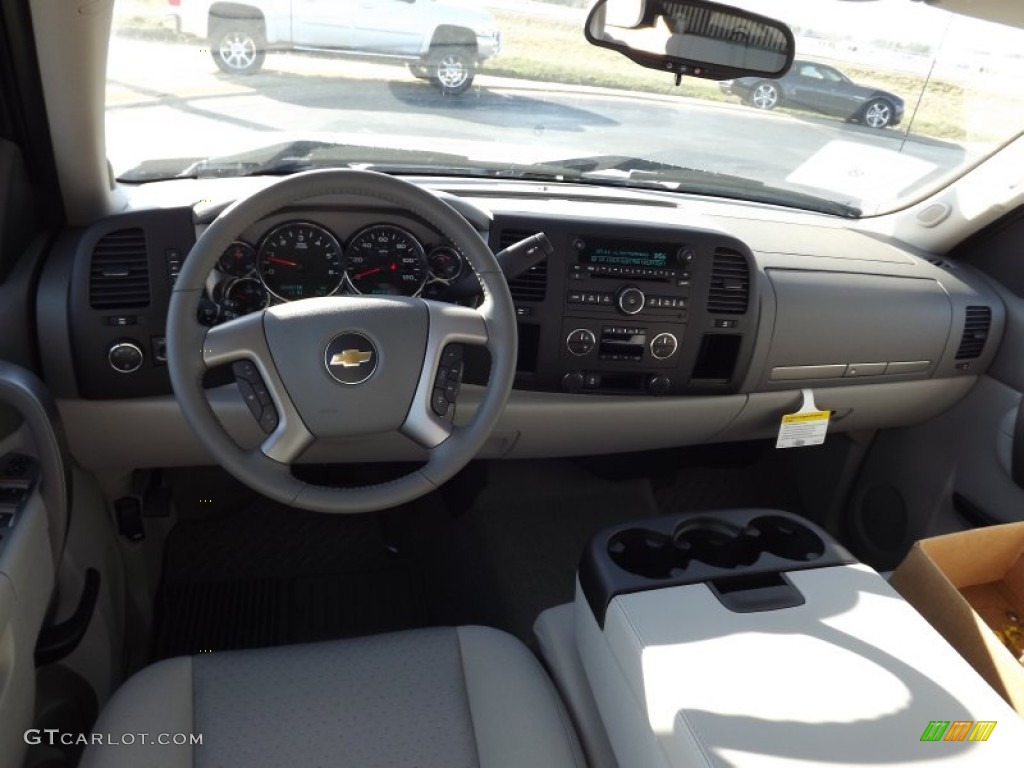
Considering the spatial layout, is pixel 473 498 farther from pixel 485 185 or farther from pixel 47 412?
pixel 47 412

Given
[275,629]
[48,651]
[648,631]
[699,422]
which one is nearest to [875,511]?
[699,422]

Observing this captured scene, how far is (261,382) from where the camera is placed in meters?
1.38

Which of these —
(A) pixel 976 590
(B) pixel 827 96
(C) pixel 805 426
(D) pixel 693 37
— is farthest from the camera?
(B) pixel 827 96

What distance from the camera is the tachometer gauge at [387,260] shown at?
174 centimetres

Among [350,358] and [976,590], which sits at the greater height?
[350,358]

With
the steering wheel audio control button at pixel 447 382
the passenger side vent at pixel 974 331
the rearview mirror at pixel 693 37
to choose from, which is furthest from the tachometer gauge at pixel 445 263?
the passenger side vent at pixel 974 331

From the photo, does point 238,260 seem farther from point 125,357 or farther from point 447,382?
point 447,382

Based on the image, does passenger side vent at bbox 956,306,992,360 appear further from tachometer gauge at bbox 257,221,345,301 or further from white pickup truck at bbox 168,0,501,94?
tachometer gauge at bbox 257,221,345,301

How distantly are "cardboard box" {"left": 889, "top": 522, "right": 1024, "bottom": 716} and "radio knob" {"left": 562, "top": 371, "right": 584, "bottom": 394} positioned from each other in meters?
0.83

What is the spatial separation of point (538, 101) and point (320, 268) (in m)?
1.00

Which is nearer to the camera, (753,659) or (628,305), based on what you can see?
(753,659)

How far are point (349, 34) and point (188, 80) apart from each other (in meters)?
0.42

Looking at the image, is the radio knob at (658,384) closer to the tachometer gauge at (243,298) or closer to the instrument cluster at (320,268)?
the instrument cluster at (320,268)

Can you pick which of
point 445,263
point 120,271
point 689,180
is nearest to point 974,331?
point 689,180
